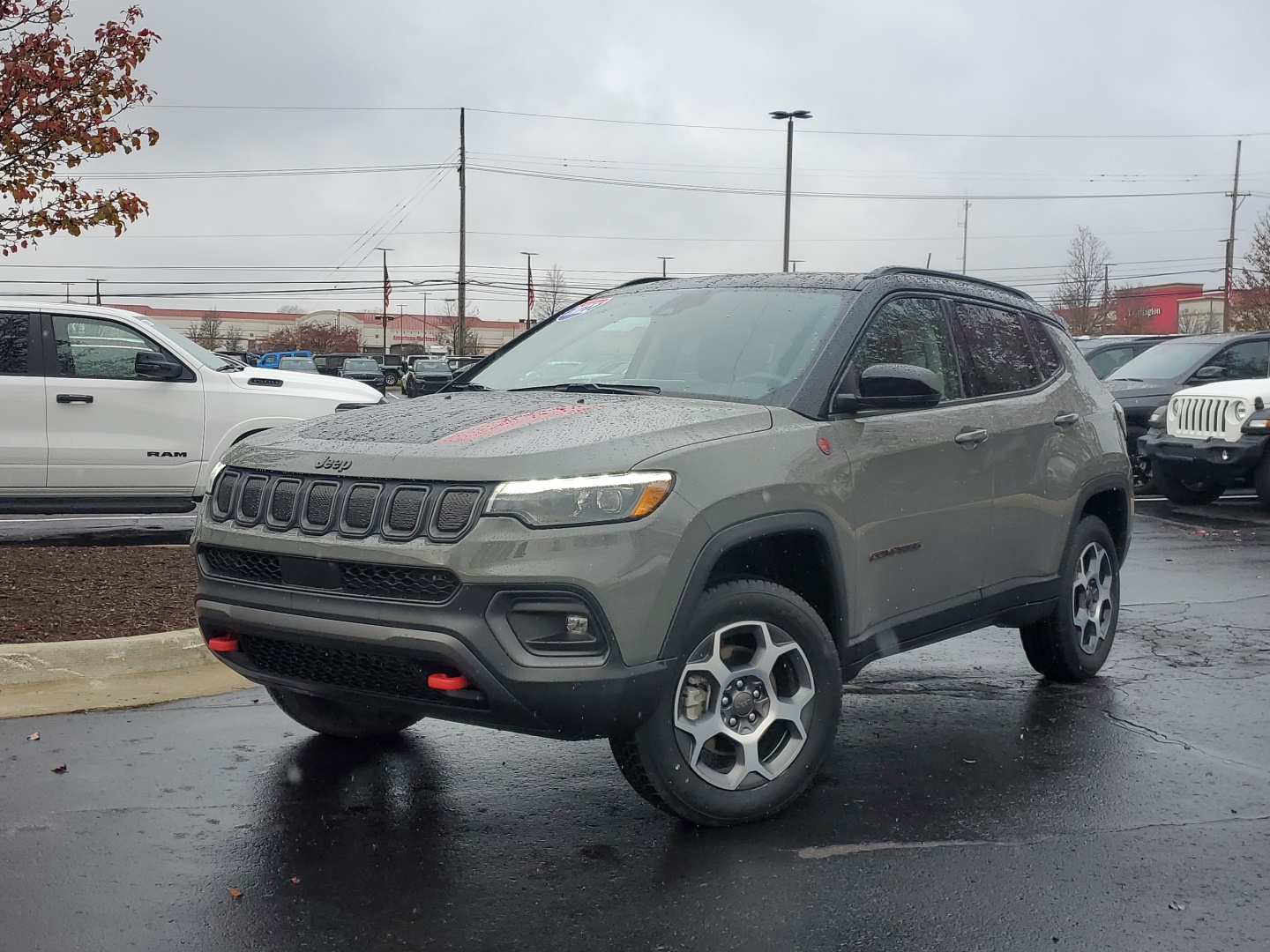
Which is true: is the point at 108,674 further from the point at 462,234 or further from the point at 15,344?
the point at 462,234

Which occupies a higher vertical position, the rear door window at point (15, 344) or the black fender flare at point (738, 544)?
the rear door window at point (15, 344)

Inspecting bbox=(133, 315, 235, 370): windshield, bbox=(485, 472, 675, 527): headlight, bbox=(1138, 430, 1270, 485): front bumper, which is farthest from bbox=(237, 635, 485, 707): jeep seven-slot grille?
bbox=(1138, 430, 1270, 485): front bumper

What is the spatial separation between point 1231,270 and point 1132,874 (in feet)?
165

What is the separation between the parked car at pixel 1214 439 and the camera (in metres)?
13.4

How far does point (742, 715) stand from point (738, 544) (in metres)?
0.57

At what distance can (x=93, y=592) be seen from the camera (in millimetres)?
7184

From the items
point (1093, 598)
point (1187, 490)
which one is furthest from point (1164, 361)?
point (1093, 598)

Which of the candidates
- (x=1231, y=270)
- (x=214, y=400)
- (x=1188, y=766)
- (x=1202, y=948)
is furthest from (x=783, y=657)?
(x=1231, y=270)

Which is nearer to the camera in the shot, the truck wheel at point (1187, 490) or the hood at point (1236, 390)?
the hood at point (1236, 390)

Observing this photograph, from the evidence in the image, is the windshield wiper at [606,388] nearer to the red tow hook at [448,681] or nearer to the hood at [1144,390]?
the red tow hook at [448,681]

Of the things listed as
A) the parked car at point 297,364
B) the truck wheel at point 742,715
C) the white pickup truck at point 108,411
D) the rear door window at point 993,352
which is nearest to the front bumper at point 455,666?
the truck wheel at point 742,715

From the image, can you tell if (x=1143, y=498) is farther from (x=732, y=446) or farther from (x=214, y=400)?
(x=732, y=446)

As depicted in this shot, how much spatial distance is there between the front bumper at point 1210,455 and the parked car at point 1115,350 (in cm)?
435

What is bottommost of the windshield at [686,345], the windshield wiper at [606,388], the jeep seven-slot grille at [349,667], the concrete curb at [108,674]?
the concrete curb at [108,674]
